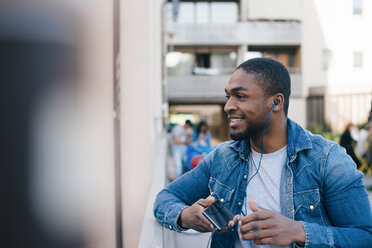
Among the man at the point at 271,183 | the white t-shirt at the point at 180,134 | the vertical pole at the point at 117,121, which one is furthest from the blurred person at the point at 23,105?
the white t-shirt at the point at 180,134

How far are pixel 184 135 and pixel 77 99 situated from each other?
667 centimetres

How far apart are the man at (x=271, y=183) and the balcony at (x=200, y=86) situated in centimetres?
2078

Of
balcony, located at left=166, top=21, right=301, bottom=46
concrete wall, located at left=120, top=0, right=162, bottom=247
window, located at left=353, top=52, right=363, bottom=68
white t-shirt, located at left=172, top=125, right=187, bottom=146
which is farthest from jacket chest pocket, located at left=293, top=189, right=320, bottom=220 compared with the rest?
window, located at left=353, top=52, right=363, bottom=68

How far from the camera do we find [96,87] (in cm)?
297

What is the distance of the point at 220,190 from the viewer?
2025 mm

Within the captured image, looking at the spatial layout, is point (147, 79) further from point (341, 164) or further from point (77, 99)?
point (341, 164)

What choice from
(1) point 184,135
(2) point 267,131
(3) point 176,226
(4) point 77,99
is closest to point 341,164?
(2) point 267,131

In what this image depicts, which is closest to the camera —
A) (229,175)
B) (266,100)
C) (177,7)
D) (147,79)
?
(266,100)

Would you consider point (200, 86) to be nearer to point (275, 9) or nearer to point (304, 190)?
point (275, 9)

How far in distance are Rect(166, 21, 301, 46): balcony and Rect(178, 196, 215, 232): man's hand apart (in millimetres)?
21467

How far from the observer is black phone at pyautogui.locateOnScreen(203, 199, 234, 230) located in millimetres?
1632

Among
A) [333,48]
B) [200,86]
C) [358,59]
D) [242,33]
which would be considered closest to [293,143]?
[200,86]

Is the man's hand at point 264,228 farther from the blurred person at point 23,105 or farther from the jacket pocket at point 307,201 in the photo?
the blurred person at point 23,105

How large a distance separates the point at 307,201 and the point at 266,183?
25 centimetres
